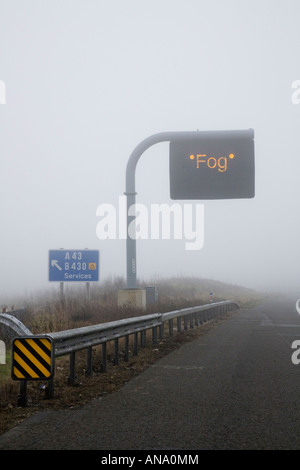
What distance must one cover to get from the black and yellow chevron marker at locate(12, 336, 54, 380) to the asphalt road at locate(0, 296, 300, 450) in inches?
22.5

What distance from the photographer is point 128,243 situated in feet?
61.1

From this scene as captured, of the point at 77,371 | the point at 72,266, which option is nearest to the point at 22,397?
the point at 77,371

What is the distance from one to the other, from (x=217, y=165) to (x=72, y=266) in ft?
37.7

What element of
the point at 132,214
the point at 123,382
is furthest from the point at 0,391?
the point at 132,214

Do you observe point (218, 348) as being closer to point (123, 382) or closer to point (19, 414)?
point (123, 382)

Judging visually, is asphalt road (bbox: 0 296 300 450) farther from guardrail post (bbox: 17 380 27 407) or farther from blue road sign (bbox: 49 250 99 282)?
blue road sign (bbox: 49 250 99 282)

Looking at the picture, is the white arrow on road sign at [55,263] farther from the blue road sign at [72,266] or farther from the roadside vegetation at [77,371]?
the roadside vegetation at [77,371]

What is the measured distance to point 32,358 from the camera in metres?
6.93

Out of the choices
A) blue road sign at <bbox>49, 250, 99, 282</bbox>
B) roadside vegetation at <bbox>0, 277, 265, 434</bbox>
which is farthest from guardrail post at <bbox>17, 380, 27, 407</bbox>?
blue road sign at <bbox>49, 250, 99, 282</bbox>

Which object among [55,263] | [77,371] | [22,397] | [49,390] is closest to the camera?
[22,397]

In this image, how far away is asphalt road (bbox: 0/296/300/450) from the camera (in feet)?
17.2

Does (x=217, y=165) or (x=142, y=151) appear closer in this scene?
(x=217, y=165)

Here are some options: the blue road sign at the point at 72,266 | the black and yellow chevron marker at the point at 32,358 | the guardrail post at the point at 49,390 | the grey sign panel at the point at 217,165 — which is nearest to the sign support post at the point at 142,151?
the grey sign panel at the point at 217,165

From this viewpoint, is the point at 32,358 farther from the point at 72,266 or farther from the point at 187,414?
the point at 72,266
